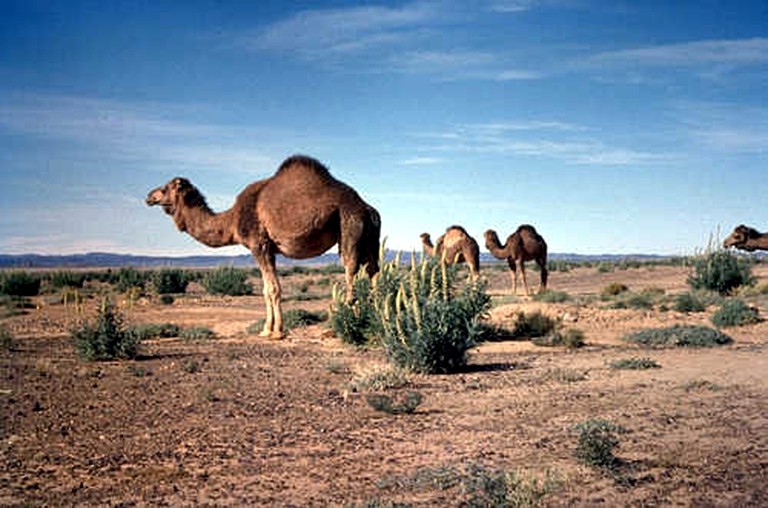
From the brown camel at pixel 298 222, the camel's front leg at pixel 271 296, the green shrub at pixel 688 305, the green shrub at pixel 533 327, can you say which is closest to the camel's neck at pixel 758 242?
the green shrub at pixel 688 305

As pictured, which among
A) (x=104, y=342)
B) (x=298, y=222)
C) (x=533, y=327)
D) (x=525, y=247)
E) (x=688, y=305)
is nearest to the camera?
(x=104, y=342)

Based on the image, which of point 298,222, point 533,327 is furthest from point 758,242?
point 298,222

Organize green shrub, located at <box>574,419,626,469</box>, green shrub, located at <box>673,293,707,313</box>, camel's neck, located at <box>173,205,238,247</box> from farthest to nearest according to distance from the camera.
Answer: green shrub, located at <box>673,293,707,313</box> < camel's neck, located at <box>173,205,238,247</box> < green shrub, located at <box>574,419,626,469</box>

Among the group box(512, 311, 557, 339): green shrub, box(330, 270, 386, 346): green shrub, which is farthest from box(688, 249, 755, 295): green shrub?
box(330, 270, 386, 346): green shrub

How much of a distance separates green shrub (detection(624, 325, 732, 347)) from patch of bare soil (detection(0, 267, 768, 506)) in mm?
562

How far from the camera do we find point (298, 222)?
59.0 ft

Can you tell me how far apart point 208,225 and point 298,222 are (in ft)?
8.76

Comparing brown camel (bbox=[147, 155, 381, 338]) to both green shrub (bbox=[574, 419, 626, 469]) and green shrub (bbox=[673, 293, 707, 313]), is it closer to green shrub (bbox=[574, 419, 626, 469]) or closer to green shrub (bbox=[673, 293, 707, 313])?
green shrub (bbox=[673, 293, 707, 313])

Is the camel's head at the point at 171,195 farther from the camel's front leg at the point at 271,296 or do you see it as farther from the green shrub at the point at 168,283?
the green shrub at the point at 168,283

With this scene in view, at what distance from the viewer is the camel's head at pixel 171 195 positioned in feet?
65.5

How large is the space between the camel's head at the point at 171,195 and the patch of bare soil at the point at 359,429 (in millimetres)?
5033

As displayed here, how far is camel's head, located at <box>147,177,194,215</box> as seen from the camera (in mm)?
19953

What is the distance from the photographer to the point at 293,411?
1017 centimetres

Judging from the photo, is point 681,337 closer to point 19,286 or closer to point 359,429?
point 359,429
